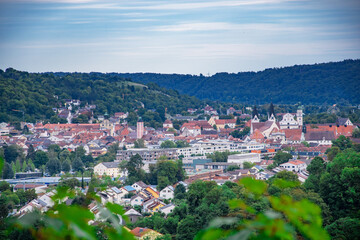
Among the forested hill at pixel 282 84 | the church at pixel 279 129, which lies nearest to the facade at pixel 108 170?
the church at pixel 279 129

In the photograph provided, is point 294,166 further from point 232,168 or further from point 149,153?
point 149,153

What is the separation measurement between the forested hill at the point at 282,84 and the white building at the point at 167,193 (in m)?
93.1

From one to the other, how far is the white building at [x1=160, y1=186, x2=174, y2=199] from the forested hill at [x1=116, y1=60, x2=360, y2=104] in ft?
305

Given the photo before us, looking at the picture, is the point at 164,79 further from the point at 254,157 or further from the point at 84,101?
the point at 254,157

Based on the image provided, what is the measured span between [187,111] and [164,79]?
72200 mm

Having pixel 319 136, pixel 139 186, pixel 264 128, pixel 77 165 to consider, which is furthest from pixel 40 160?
pixel 264 128

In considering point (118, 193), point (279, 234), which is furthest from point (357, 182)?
point (279, 234)

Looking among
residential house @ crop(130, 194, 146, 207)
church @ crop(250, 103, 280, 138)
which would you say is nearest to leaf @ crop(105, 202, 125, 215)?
residential house @ crop(130, 194, 146, 207)

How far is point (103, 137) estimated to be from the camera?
179ft

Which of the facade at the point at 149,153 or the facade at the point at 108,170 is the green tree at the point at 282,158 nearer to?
the facade at the point at 108,170

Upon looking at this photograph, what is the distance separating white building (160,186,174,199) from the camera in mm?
24469

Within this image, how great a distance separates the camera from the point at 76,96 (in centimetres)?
7662

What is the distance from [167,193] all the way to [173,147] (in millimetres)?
20426

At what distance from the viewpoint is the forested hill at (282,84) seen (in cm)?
12512
